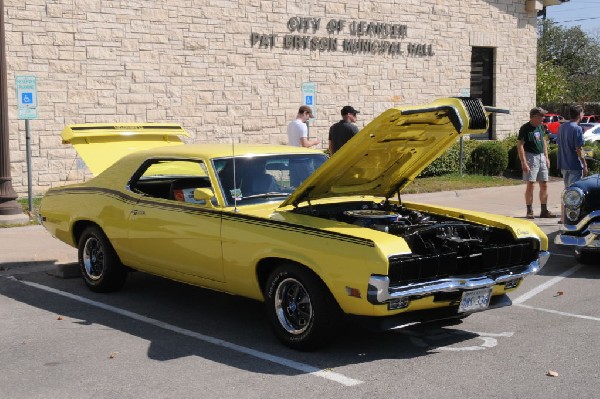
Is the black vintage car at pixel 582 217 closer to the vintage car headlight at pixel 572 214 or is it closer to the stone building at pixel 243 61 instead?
the vintage car headlight at pixel 572 214

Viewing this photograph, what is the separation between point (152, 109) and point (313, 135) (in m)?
3.99

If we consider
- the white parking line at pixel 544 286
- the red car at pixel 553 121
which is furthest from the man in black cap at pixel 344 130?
the red car at pixel 553 121

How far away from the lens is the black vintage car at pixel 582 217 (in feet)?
31.6

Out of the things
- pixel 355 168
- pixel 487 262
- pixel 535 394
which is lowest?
pixel 535 394

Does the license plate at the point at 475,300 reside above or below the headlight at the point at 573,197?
below

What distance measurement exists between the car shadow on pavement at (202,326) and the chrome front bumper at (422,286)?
0.57 meters

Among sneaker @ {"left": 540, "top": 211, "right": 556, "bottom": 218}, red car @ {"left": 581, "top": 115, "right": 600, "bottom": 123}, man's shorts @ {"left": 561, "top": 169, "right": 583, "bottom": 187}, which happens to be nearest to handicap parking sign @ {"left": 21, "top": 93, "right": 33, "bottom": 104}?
man's shorts @ {"left": 561, "top": 169, "right": 583, "bottom": 187}

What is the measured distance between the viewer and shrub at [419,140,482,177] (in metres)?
19.8

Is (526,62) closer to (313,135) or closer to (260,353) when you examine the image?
(313,135)

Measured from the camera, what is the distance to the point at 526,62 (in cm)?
2402

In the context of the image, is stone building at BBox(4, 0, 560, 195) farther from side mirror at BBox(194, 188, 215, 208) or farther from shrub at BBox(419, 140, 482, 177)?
side mirror at BBox(194, 188, 215, 208)

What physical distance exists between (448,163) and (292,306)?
14269 millimetres

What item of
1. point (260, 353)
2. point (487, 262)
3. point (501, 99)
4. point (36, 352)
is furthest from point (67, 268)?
point (501, 99)

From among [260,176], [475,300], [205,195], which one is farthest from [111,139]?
[475,300]
